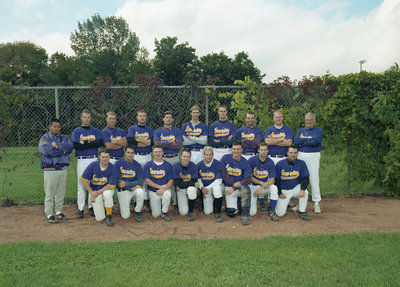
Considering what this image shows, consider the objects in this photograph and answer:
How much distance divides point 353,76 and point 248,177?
11.0 feet

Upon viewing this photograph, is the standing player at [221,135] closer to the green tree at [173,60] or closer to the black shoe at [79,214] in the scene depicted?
the black shoe at [79,214]

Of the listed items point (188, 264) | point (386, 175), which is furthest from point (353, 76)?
point (188, 264)

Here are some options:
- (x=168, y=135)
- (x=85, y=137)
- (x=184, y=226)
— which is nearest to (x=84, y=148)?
(x=85, y=137)

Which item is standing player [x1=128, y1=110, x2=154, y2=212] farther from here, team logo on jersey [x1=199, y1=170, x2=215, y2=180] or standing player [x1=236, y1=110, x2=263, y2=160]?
standing player [x1=236, y1=110, x2=263, y2=160]

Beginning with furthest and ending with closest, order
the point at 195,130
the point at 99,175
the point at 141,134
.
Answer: the point at 195,130 → the point at 141,134 → the point at 99,175

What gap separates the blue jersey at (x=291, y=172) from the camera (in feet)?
19.1

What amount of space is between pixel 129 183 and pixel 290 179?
2.96m

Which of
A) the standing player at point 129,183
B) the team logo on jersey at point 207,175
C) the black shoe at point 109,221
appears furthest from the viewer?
the team logo on jersey at point 207,175

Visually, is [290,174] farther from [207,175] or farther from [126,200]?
[126,200]

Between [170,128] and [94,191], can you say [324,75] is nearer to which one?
[170,128]

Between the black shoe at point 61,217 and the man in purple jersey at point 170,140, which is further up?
the man in purple jersey at point 170,140

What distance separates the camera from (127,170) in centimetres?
583

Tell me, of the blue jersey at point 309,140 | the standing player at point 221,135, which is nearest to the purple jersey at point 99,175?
the standing player at point 221,135

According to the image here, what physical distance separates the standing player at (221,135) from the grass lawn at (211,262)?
7.21 ft
